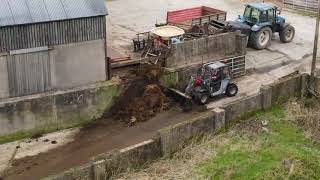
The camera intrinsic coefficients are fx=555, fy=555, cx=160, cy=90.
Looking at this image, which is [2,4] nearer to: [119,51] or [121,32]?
[119,51]

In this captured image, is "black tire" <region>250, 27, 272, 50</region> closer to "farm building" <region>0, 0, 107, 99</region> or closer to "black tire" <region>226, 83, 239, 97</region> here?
"black tire" <region>226, 83, 239, 97</region>

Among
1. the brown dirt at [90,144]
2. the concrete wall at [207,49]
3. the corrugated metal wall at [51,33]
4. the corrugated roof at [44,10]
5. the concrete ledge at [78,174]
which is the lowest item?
the brown dirt at [90,144]

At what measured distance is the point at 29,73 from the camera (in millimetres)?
20531

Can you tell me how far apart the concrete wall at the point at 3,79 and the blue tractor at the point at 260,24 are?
437 inches

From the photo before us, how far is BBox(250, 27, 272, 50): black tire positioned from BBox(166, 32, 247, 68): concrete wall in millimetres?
1858

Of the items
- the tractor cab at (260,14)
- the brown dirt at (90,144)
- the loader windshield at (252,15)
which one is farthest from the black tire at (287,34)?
the brown dirt at (90,144)

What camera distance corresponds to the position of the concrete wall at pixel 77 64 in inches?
824

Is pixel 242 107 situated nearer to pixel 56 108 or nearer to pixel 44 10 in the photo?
pixel 56 108

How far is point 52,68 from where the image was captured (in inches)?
823

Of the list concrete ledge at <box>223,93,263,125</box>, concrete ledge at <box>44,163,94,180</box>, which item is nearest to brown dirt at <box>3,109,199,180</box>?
concrete ledge at <box>223,93,263,125</box>

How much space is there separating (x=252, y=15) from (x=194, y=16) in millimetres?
3008

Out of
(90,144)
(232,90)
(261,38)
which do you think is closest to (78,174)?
(90,144)

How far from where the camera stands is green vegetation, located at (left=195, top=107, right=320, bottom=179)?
17.6 m

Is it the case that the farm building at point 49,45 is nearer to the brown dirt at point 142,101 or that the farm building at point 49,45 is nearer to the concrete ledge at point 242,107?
the brown dirt at point 142,101
